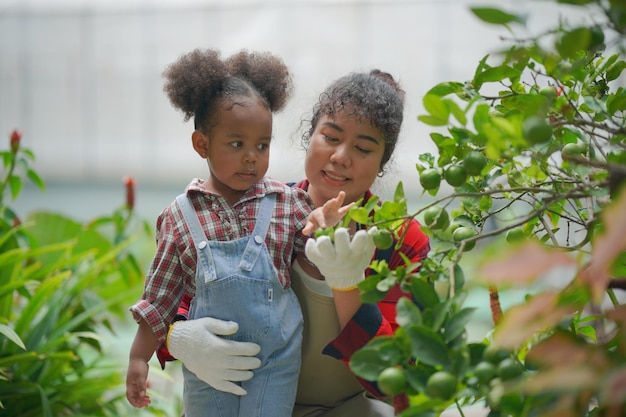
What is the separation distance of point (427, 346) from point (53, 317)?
5.48 ft

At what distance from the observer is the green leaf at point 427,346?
28.7 inches

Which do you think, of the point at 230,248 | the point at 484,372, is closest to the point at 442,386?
the point at 484,372

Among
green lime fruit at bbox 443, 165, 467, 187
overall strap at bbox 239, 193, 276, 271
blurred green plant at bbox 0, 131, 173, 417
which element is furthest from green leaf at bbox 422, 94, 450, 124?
blurred green plant at bbox 0, 131, 173, 417

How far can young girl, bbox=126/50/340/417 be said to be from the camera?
4.14 ft

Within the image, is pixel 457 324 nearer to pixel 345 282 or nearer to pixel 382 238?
pixel 382 238

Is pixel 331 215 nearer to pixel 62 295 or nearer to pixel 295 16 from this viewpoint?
pixel 62 295

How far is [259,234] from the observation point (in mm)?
1296

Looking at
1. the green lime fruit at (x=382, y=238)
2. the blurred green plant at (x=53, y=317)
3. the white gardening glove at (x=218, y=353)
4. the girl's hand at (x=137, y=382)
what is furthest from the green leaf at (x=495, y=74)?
the blurred green plant at (x=53, y=317)

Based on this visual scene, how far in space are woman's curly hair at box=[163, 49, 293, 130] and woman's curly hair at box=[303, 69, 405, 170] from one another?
0.09 meters

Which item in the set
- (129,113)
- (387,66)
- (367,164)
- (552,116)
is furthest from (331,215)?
(129,113)

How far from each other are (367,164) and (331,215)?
0.27 meters

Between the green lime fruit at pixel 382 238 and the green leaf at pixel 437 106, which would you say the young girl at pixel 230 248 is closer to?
the green lime fruit at pixel 382 238

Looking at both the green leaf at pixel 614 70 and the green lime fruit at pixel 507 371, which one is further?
the green leaf at pixel 614 70

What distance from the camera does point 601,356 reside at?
529mm
